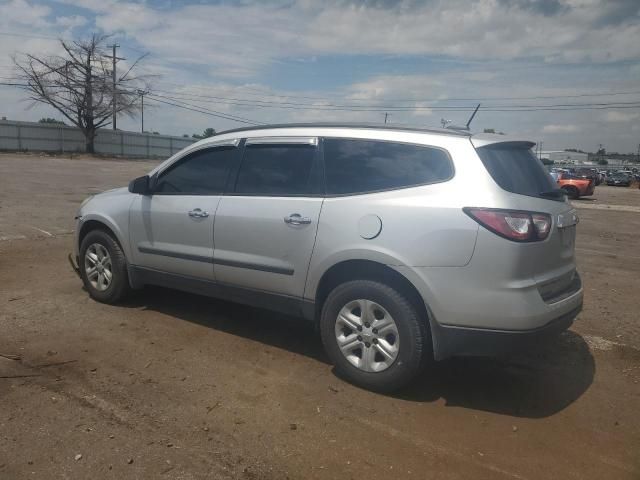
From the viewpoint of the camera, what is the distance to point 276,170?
442 centimetres

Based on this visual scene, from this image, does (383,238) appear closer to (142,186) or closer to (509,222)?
(509,222)

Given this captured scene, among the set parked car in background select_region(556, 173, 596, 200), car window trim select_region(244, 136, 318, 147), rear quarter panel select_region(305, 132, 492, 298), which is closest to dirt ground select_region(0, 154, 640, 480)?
rear quarter panel select_region(305, 132, 492, 298)

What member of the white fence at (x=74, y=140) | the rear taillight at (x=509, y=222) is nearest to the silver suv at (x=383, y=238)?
the rear taillight at (x=509, y=222)

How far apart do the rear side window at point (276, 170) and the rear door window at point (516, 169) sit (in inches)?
51.2

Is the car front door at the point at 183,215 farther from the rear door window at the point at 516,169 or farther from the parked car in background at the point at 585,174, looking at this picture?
the parked car in background at the point at 585,174

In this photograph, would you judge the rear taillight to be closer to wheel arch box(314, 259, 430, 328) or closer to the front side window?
wheel arch box(314, 259, 430, 328)

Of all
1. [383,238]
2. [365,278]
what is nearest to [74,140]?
[365,278]

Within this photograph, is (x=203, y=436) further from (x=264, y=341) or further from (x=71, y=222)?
(x=71, y=222)

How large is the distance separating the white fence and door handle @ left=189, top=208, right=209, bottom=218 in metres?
43.6

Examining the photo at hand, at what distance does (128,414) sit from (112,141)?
5342cm

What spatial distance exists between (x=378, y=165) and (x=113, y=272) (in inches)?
118

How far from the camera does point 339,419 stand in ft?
11.5

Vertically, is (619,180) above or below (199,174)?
below

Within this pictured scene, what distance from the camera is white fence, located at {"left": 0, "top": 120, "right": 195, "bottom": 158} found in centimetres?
4356
